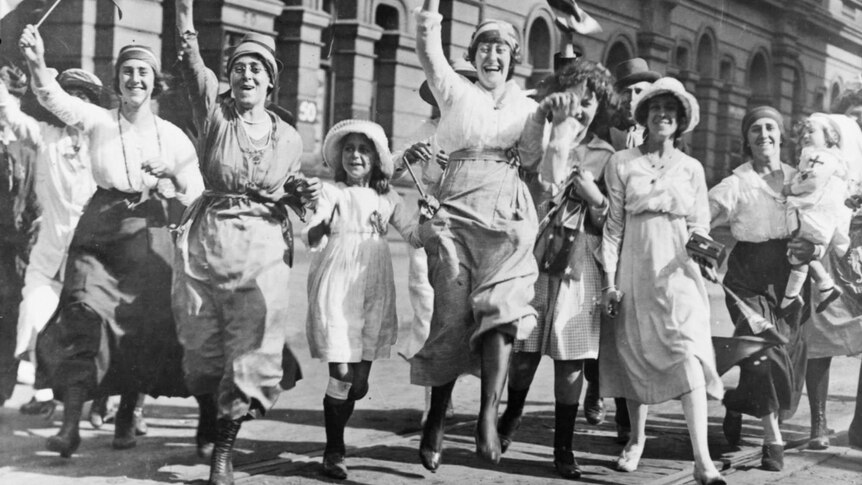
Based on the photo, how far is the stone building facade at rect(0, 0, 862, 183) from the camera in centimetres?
1091

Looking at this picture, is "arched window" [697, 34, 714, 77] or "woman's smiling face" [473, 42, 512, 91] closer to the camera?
"woman's smiling face" [473, 42, 512, 91]

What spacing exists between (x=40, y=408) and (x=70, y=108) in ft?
6.91

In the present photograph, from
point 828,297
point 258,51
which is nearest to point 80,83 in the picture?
point 258,51

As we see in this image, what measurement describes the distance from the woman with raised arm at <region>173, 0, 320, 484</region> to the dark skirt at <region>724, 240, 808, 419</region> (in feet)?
9.30

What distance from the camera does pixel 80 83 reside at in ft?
21.9

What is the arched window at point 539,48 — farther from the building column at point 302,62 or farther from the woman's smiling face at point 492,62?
the woman's smiling face at point 492,62

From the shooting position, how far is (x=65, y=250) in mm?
6879

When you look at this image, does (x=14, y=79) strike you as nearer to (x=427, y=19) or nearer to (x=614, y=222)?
(x=427, y=19)

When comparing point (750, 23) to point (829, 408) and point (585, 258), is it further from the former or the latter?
point (585, 258)

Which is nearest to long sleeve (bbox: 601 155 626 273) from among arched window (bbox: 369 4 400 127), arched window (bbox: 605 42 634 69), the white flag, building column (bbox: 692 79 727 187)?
the white flag

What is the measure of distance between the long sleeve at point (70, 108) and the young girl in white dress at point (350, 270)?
49.0 inches

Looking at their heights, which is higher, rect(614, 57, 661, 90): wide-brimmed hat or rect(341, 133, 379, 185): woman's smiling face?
rect(614, 57, 661, 90): wide-brimmed hat

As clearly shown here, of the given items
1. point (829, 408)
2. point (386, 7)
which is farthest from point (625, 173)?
point (386, 7)

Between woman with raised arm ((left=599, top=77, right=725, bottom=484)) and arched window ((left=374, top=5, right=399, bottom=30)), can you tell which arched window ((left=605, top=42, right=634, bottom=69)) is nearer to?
→ arched window ((left=374, top=5, right=399, bottom=30))
